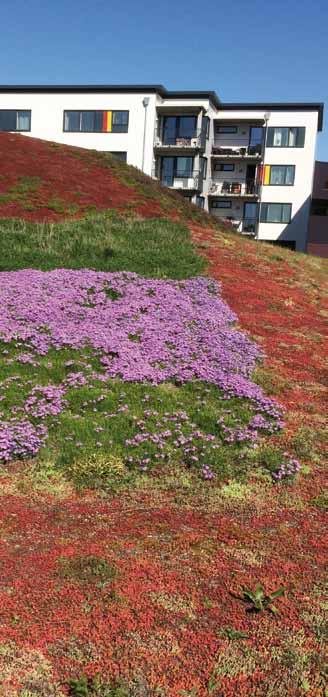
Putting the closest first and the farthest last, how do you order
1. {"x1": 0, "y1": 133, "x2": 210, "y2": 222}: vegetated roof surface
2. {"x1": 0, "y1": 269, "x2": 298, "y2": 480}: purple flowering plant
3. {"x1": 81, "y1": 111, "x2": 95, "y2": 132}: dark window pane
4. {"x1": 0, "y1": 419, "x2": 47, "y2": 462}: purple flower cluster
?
{"x1": 0, "y1": 419, "x2": 47, "y2": 462}: purple flower cluster, {"x1": 0, "y1": 269, "x2": 298, "y2": 480}: purple flowering plant, {"x1": 0, "y1": 133, "x2": 210, "y2": 222}: vegetated roof surface, {"x1": 81, "y1": 111, "x2": 95, "y2": 132}: dark window pane

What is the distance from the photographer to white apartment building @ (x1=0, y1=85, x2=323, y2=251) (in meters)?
54.9

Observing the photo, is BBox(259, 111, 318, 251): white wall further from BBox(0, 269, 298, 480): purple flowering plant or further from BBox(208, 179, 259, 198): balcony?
BBox(0, 269, 298, 480): purple flowering plant

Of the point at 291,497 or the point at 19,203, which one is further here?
the point at 19,203

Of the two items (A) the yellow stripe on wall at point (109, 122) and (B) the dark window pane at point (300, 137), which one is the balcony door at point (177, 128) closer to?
(A) the yellow stripe on wall at point (109, 122)

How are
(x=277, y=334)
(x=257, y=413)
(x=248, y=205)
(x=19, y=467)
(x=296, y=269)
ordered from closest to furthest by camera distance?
(x=19, y=467)
(x=257, y=413)
(x=277, y=334)
(x=296, y=269)
(x=248, y=205)

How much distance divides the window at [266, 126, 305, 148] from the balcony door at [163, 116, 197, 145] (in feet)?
25.7

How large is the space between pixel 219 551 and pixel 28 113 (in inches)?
2312

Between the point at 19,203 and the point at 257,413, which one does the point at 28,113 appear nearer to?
the point at 19,203

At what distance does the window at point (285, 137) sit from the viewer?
56487mm

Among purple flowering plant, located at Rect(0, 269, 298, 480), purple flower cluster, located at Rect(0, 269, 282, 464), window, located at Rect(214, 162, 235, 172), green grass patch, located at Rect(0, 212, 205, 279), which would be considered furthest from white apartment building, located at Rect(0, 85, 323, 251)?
purple flowering plant, located at Rect(0, 269, 298, 480)

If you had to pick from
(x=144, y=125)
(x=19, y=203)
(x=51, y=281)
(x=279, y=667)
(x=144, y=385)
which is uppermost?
(x=144, y=125)

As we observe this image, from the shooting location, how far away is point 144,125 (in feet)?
179

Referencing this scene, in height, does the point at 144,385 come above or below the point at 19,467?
above

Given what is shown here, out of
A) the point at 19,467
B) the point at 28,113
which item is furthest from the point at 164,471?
the point at 28,113
